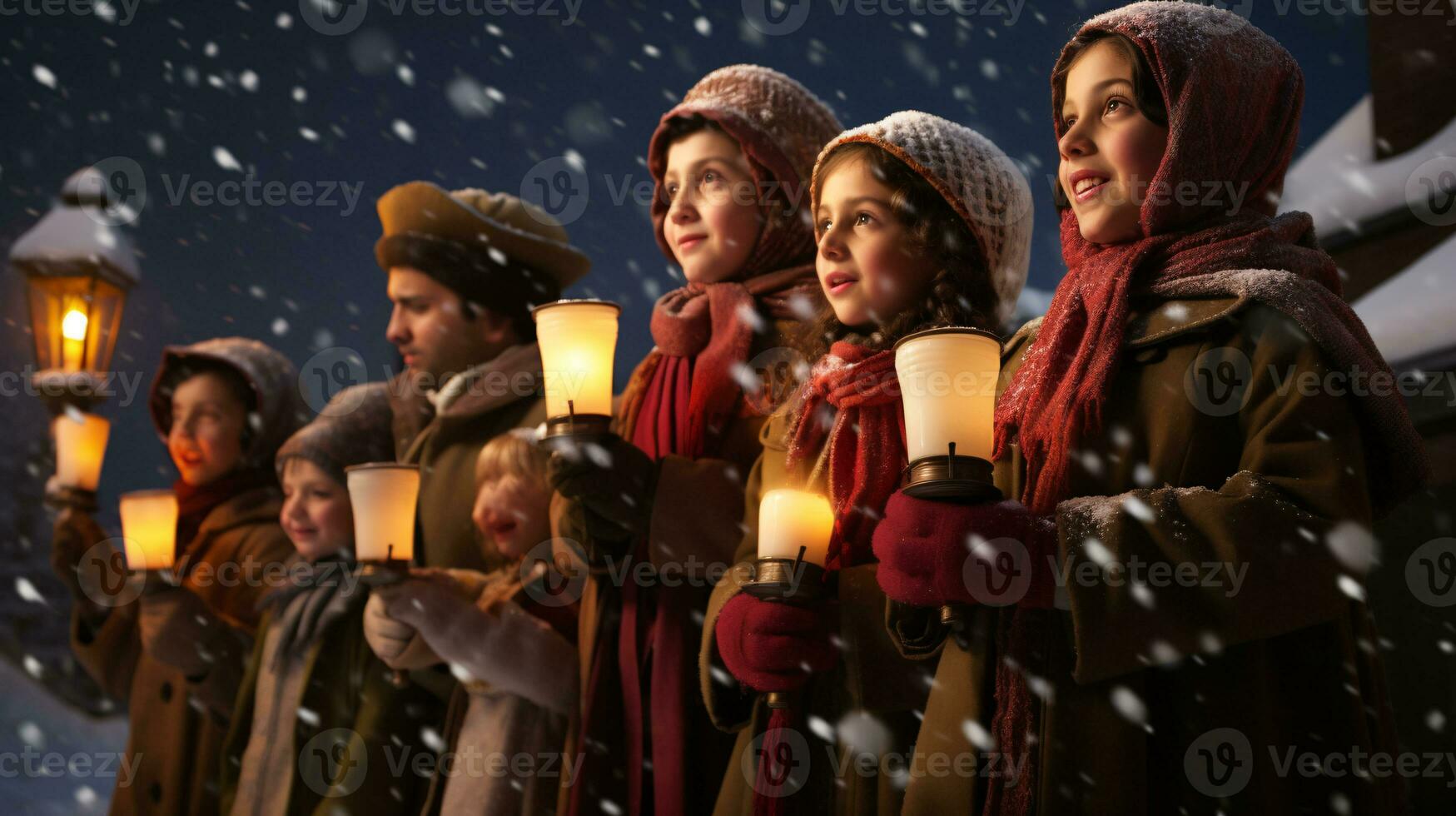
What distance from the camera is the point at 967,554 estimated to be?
1827mm

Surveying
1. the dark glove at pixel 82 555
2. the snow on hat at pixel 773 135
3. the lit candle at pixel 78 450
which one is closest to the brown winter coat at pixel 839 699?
the snow on hat at pixel 773 135

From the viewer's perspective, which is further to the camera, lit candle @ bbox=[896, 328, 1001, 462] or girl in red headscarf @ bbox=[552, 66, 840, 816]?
girl in red headscarf @ bbox=[552, 66, 840, 816]

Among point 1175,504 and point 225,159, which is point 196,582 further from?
point 1175,504

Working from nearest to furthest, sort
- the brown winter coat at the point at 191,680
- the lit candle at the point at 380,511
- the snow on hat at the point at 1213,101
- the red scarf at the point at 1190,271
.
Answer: the red scarf at the point at 1190,271 → the snow on hat at the point at 1213,101 → the lit candle at the point at 380,511 → the brown winter coat at the point at 191,680

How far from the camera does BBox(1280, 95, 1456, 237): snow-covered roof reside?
3.94 meters

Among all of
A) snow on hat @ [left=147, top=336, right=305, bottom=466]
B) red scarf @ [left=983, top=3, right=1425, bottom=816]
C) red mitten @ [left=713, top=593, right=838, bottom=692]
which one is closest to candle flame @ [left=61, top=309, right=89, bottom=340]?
snow on hat @ [left=147, top=336, right=305, bottom=466]

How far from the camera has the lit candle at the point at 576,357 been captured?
271 centimetres

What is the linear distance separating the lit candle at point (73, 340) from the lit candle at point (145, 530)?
3.94ft

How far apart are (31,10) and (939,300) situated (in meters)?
6.45

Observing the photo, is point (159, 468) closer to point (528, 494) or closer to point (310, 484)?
point (310, 484)

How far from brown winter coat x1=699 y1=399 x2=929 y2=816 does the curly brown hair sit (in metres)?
0.31

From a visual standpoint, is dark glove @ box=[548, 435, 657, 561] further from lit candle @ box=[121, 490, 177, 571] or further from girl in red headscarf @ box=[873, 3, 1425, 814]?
lit candle @ box=[121, 490, 177, 571]

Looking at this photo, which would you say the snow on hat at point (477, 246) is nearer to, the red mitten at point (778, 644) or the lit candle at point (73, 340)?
the lit candle at point (73, 340)

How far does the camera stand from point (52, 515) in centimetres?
711
